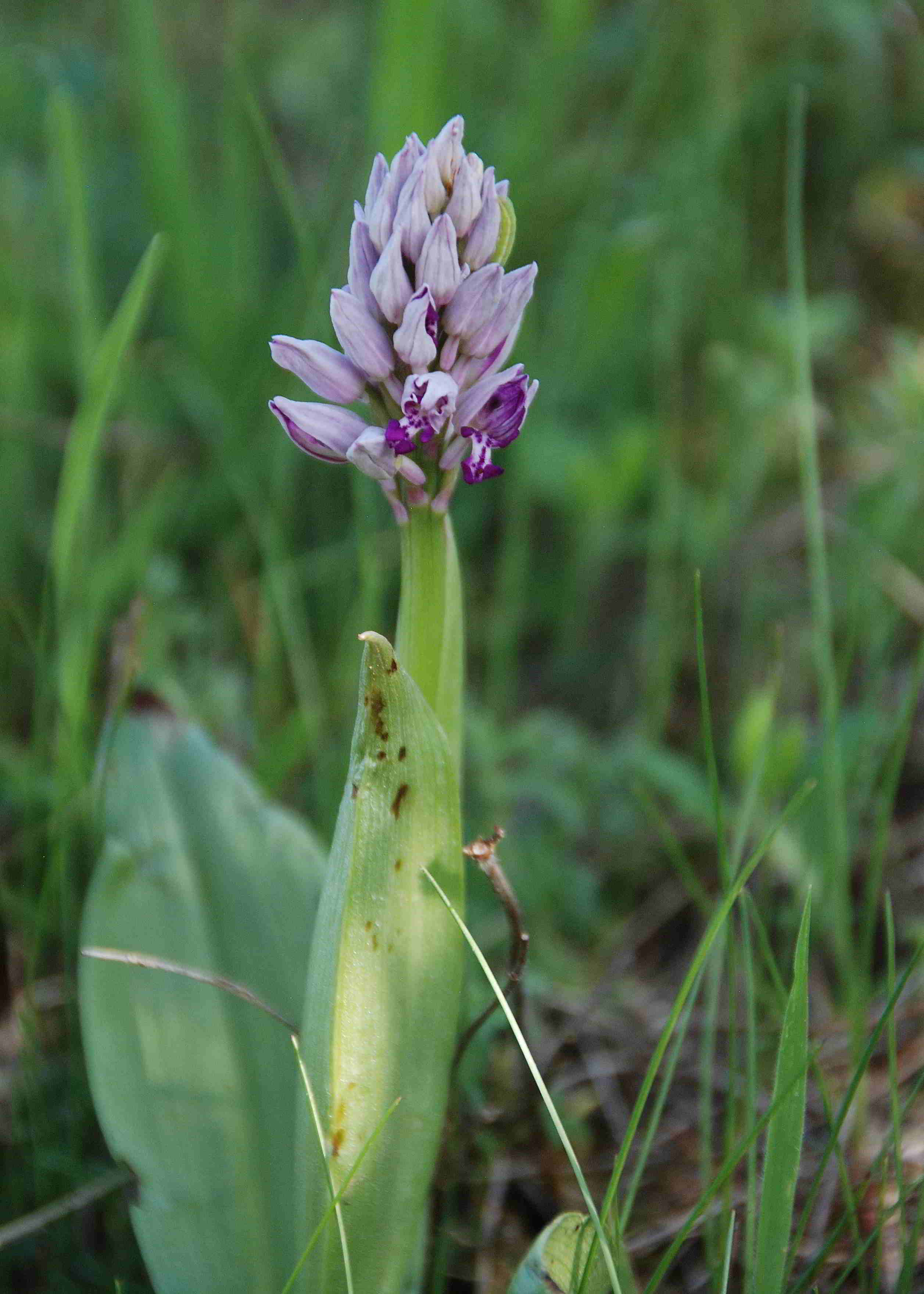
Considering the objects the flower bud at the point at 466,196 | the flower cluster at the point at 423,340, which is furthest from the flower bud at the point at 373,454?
the flower bud at the point at 466,196

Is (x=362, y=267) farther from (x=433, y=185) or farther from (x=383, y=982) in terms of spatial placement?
(x=383, y=982)

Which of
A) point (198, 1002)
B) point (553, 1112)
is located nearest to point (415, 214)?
point (553, 1112)

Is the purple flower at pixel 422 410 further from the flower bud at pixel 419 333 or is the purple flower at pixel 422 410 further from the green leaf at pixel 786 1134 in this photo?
the green leaf at pixel 786 1134

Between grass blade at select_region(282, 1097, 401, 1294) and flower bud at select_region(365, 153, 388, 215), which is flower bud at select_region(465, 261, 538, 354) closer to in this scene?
flower bud at select_region(365, 153, 388, 215)

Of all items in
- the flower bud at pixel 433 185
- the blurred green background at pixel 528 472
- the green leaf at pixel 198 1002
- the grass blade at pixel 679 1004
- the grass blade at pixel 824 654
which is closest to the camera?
the grass blade at pixel 679 1004

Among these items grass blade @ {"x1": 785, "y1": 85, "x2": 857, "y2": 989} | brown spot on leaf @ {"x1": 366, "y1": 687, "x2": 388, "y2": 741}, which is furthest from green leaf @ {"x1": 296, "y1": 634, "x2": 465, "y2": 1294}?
grass blade @ {"x1": 785, "y1": 85, "x2": 857, "y2": 989}

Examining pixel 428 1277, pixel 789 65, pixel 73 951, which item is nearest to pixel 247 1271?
pixel 428 1277
